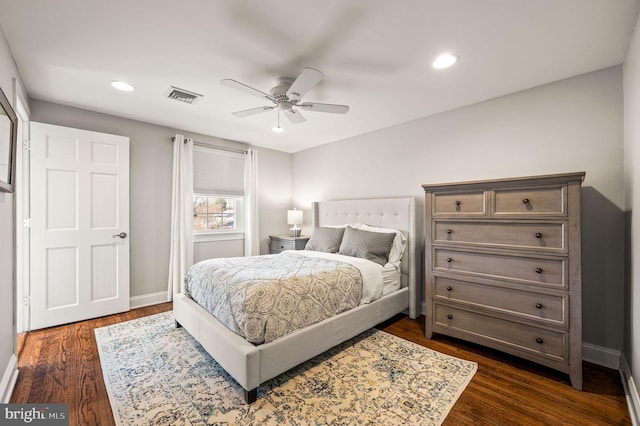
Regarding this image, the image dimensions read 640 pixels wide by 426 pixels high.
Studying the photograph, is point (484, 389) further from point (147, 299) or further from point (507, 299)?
point (147, 299)

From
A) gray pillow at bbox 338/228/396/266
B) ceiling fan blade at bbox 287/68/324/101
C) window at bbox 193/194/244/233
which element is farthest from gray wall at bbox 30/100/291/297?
ceiling fan blade at bbox 287/68/324/101

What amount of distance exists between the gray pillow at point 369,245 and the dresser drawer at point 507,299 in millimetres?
666

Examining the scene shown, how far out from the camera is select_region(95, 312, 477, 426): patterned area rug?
5.54 ft

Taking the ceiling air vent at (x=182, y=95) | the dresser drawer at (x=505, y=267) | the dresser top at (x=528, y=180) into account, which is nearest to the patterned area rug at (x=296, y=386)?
the dresser drawer at (x=505, y=267)

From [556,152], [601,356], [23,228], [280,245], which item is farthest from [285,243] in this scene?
[601,356]

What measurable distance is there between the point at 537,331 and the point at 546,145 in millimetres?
1684

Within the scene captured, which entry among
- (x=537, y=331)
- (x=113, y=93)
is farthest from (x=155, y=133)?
(x=537, y=331)

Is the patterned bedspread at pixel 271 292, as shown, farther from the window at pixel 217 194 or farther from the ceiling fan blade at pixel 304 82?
the window at pixel 217 194

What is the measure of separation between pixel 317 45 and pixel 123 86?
2.02 meters

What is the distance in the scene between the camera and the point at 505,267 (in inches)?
90.7

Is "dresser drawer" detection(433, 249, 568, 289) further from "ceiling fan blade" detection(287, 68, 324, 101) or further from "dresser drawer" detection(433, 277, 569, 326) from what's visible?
"ceiling fan blade" detection(287, 68, 324, 101)

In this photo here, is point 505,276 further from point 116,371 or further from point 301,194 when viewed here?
point 301,194

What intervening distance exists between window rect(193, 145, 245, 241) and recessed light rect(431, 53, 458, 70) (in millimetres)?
3360

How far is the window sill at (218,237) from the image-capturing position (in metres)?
4.23
